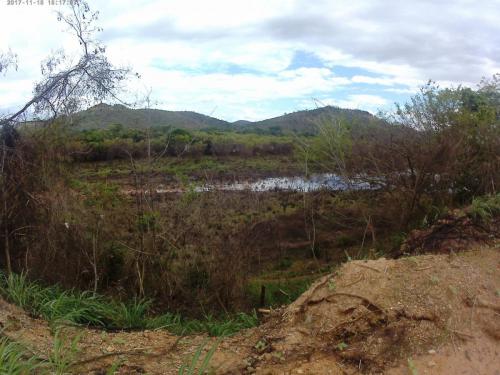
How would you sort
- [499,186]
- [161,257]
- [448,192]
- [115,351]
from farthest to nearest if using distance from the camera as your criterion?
[448,192]
[499,186]
[161,257]
[115,351]

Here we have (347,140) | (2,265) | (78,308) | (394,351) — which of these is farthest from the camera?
(347,140)

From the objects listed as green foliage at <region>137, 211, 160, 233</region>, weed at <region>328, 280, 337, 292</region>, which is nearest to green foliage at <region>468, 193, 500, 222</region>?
weed at <region>328, 280, 337, 292</region>

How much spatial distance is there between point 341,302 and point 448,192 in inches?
292

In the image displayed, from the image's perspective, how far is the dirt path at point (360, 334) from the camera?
4125 mm

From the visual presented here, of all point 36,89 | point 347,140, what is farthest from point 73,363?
point 347,140

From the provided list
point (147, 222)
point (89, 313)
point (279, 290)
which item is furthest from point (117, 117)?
point (279, 290)

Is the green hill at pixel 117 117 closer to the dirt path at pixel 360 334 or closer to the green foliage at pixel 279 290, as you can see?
the green foliage at pixel 279 290

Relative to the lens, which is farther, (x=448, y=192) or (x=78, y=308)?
(x=448, y=192)

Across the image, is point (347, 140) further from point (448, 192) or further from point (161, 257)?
point (161, 257)

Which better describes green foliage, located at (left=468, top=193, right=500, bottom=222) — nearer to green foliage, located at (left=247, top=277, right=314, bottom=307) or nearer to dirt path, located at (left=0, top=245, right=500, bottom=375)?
dirt path, located at (left=0, top=245, right=500, bottom=375)

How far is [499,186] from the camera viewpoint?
9953mm

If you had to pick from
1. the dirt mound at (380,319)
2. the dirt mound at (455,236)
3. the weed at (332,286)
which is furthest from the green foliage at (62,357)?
the dirt mound at (455,236)

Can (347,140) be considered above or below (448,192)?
above

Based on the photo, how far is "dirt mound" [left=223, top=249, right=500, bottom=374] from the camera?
4.15 meters
